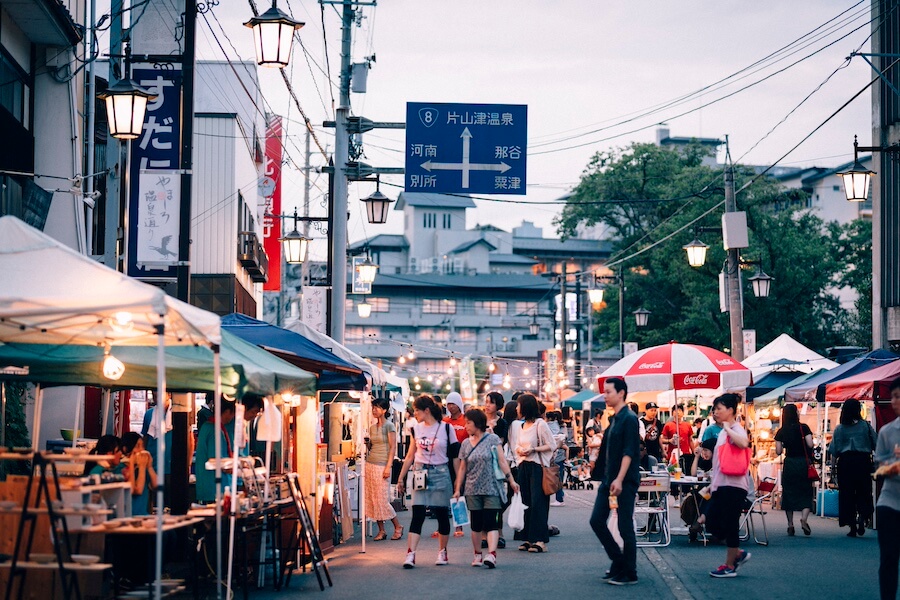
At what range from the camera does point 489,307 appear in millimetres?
83625

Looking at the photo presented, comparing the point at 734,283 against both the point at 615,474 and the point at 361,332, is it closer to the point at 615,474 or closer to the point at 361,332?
the point at 615,474

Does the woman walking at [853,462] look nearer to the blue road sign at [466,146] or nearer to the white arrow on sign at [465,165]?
the blue road sign at [466,146]

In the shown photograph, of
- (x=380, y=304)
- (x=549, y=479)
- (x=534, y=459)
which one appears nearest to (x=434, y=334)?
(x=380, y=304)

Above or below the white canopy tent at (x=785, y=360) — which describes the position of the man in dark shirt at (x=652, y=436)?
below

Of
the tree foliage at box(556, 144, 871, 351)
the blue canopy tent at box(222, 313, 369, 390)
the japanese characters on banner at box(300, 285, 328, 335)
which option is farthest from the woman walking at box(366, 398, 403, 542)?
the tree foliage at box(556, 144, 871, 351)

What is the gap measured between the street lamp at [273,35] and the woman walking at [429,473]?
14.8ft

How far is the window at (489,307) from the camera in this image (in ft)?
274

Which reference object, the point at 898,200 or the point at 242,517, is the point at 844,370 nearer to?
the point at 898,200

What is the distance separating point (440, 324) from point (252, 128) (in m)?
48.0

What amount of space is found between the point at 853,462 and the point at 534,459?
16.7 ft

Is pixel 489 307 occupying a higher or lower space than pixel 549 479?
higher

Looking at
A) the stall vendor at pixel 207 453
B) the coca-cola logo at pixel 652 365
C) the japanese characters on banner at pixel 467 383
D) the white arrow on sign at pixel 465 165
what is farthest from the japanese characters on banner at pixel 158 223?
the japanese characters on banner at pixel 467 383

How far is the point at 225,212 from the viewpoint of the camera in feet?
99.5

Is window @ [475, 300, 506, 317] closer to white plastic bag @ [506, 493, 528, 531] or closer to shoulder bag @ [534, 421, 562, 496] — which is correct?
shoulder bag @ [534, 421, 562, 496]
